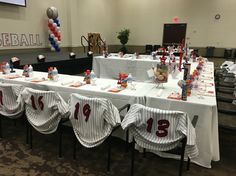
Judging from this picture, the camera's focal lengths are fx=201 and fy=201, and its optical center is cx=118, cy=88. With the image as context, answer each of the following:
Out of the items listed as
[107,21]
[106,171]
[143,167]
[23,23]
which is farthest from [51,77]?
[107,21]

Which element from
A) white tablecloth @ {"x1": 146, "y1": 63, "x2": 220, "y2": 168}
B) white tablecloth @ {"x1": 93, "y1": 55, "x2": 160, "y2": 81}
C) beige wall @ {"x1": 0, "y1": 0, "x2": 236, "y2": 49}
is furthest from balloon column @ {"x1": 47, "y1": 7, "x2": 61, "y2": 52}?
white tablecloth @ {"x1": 146, "y1": 63, "x2": 220, "y2": 168}

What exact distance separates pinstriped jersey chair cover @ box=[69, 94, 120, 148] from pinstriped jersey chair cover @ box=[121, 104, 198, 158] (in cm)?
17

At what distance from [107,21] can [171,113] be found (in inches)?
428

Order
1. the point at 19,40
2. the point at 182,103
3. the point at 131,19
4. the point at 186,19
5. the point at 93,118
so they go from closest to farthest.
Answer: the point at 93,118
the point at 182,103
the point at 19,40
the point at 186,19
the point at 131,19

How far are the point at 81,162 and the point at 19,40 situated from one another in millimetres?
5857

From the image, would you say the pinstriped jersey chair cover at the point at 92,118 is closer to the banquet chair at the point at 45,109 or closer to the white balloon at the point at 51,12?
the banquet chair at the point at 45,109

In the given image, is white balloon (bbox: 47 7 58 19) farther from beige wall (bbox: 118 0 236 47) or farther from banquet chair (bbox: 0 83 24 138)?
beige wall (bbox: 118 0 236 47)

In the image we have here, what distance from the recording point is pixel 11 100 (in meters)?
2.22

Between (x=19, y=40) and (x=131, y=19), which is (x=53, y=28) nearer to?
(x=19, y=40)

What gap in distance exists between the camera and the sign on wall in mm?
6133

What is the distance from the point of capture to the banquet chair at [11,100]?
215 cm

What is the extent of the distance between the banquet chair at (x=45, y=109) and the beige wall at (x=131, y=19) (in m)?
5.11

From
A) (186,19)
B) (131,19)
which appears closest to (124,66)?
(186,19)

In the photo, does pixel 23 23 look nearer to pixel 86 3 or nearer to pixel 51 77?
pixel 86 3
